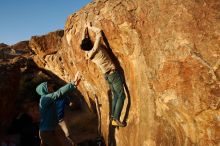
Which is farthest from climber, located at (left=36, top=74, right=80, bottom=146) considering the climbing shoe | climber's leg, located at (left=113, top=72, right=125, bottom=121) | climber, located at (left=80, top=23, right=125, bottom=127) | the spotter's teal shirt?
the climbing shoe

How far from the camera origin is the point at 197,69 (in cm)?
517

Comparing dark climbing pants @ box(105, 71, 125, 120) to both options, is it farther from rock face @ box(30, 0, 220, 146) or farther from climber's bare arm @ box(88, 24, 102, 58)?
climber's bare arm @ box(88, 24, 102, 58)

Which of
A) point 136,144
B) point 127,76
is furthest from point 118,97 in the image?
point 136,144

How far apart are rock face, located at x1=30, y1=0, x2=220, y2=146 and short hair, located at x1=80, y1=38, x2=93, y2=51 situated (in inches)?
22.3

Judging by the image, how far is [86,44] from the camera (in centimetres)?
796

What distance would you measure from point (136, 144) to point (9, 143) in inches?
182

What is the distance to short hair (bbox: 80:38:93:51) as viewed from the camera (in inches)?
308

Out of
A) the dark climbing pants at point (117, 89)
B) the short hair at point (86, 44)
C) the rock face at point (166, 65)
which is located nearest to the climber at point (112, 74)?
the dark climbing pants at point (117, 89)

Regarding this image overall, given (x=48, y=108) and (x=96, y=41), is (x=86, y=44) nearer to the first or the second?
(x=96, y=41)

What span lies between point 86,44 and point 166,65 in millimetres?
2937

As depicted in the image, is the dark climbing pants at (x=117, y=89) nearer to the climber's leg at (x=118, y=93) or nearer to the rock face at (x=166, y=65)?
the climber's leg at (x=118, y=93)

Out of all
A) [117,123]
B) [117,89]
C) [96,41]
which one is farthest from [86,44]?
[117,123]

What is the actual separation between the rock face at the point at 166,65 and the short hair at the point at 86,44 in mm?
565

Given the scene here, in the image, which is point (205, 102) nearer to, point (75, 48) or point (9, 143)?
point (75, 48)
